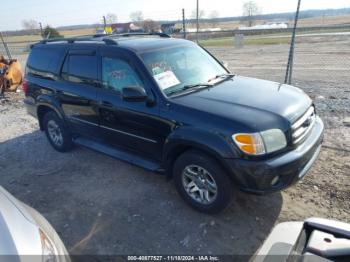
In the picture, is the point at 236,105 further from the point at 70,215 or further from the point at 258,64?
the point at 258,64

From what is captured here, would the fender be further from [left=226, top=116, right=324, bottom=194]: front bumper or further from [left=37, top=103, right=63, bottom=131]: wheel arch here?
[left=37, top=103, right=63, bottom=131]: wheel arch

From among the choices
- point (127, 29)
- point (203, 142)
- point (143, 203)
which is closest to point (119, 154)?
point (143, 203)

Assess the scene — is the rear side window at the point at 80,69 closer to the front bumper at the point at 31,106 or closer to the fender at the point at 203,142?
the front bumper at the point at 31,106

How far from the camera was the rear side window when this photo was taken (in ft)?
13.4

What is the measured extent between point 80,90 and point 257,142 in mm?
2764

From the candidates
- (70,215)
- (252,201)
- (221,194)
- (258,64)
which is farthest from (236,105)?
(258,64)

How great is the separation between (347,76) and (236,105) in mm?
8525

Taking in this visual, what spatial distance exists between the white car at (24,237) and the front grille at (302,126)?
7.73 feet

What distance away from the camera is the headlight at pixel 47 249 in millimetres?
1799

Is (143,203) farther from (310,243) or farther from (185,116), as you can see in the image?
(310,243)

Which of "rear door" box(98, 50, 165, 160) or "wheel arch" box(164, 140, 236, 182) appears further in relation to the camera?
"rear door" box(98, 50, 165, 160)

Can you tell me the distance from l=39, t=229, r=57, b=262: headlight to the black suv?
1.59m

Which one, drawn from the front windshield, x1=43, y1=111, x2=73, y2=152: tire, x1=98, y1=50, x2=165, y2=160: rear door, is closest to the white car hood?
x1=98, y1=50, x2=165, y2=160: rear door

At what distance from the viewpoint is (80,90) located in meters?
4.31
